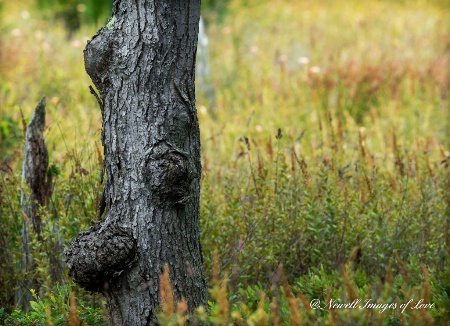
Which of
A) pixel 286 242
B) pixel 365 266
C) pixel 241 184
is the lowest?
pixel 365 266

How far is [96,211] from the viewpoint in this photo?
2818mm

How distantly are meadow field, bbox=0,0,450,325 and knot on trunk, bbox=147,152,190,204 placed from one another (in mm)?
312

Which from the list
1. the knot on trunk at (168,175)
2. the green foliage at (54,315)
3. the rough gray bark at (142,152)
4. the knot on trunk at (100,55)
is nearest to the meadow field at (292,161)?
the green foliage at (54,315)

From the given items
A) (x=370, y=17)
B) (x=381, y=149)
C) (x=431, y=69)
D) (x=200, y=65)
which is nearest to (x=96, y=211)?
(x=381, y=149)

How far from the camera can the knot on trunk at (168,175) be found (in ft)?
7.71

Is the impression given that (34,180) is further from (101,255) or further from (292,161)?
(292,161)

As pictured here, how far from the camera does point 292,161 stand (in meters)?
3.40

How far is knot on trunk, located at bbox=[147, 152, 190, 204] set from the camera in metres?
2.35

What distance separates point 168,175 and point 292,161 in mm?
1233

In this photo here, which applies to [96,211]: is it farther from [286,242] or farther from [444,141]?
[444,141]

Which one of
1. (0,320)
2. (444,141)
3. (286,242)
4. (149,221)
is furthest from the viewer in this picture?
(444,141)

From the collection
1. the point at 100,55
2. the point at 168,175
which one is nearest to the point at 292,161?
the point at 168,175

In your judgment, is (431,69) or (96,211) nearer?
(96,211)

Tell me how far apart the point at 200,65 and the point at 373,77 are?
7.22ft
